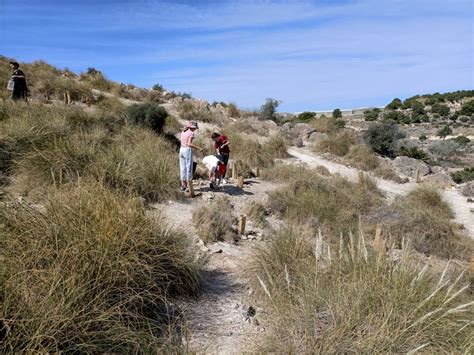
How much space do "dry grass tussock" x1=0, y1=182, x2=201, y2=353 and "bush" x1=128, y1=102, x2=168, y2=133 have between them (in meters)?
9.72

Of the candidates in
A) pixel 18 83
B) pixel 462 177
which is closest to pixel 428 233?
pixel 18 83

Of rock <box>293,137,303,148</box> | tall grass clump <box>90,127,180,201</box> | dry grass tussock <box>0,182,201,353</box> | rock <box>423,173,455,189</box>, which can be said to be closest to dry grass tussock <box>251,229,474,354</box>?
dry grass tussock <box>0,182,201,353</box>

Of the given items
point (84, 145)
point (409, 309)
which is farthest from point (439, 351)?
point (84, 145)

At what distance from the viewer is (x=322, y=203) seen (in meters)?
9.98

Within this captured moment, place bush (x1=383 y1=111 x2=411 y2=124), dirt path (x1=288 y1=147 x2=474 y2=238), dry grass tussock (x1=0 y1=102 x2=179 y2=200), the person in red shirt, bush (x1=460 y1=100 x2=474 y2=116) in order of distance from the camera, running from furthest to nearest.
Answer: bush (x1=460 y1=100 x2=474 y2=116)
bush (x1=383 y1=111 x2=411 y2=124)
dirt path (x1=288 y1=147 x2=474 y2=238)
the person in red shirt
dry grass tussock (x1=0 y1=102 x2=179 y2=200)

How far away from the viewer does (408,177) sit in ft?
64.1

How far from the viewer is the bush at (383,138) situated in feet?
78.0

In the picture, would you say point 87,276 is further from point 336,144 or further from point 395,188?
point 336,144

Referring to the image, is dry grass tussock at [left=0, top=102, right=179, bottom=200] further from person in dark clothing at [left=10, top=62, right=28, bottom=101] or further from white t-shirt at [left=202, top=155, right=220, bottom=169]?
person in dark clothing at [left=10, top=62, right=28, bottom=101]

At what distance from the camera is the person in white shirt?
997 centimetres

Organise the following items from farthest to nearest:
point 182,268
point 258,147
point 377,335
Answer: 1. point 258,147
2. point 182,268
3. point 377,335

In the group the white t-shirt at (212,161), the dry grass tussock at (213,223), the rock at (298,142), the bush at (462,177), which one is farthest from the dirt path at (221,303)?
the bush at (462,177)

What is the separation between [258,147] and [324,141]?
21.1ft

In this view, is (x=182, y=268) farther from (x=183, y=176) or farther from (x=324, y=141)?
(x=324, y=141)
